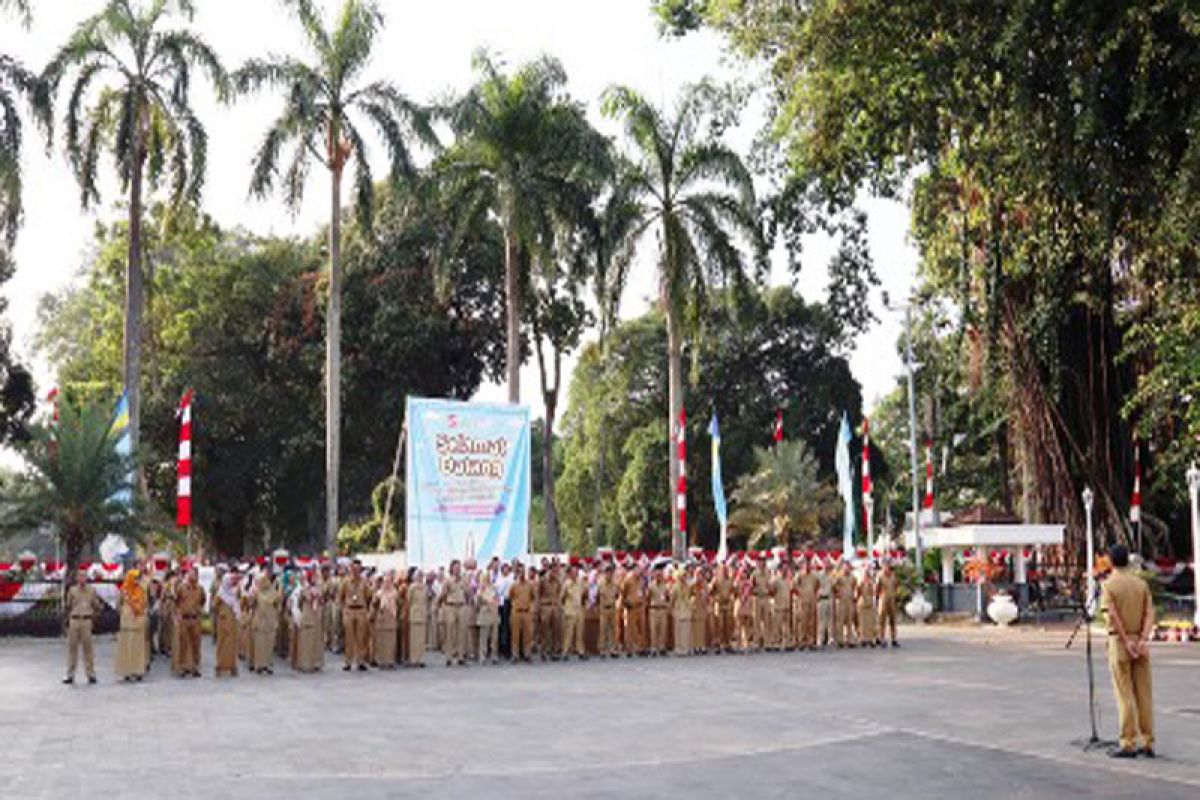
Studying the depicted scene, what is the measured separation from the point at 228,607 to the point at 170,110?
14845mm

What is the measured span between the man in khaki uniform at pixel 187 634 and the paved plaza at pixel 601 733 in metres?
0.31

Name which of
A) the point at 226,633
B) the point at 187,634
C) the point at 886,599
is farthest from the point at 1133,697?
the point at 187,634

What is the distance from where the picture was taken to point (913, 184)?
19.1m

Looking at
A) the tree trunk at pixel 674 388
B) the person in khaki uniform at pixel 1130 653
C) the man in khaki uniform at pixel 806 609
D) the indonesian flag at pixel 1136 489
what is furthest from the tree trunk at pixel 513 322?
the person in khaki uniform at pixel 1130 653

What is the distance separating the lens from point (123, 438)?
27.1 meters

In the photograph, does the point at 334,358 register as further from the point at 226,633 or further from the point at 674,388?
the point at 226,633

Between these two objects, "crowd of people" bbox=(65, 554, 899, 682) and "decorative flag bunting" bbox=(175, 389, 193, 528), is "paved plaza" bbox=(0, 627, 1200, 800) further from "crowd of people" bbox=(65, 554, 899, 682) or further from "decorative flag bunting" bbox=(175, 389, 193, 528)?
"decorative flag bunting" bbox=(175, 389, 193, 528)

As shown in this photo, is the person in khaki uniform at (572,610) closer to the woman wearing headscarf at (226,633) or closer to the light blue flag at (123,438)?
the woman wearing headscarf at (226,633)

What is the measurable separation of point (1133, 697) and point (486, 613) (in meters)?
12.1

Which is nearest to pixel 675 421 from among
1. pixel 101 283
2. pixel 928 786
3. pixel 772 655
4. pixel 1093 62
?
pixel 772 655

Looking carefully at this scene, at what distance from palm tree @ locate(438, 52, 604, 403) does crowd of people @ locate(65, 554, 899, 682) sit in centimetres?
997

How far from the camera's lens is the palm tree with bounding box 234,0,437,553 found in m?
29.0

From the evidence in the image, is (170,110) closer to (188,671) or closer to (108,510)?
(108,510)

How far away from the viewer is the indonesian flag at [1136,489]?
1166 inches
